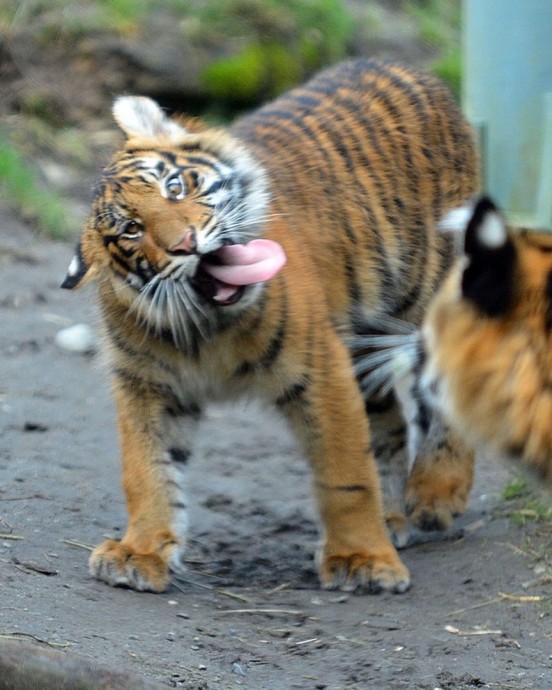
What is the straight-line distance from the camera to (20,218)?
7.48 m

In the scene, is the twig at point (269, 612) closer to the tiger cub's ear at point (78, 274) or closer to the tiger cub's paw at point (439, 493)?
the tiger cub's paw at point (439, 493)

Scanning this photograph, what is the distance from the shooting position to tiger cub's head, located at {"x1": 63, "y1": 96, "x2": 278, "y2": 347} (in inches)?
133

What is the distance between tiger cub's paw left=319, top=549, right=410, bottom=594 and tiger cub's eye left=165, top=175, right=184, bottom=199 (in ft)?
4.04

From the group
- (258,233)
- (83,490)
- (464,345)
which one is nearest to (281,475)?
(83,490)

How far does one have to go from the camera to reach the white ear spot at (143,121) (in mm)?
3881

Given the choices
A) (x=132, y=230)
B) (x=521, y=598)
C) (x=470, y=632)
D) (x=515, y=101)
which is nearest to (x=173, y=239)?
(x=132, y=230)

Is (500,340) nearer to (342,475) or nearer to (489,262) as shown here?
(489,262)

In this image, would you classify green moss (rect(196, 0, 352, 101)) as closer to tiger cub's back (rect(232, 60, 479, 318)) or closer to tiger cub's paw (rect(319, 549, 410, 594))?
tiger cub's back (rect(232, 60, 479, 318))

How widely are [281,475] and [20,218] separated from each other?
10.3 feet

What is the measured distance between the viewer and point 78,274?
3.59m

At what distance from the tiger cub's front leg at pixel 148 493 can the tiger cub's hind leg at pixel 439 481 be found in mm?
1015

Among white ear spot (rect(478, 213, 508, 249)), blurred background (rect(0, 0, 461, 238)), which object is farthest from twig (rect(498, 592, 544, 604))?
blurred background (rect(0, 0, 461, 238))

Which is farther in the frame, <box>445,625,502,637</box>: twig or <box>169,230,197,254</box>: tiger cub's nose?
<box>445,625,502,637</box>: twig

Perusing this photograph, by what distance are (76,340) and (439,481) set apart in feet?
7.42
